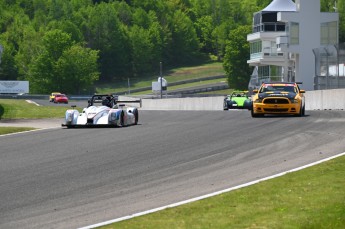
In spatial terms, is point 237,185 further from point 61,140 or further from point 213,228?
point 61,140

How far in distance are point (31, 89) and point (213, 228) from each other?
5893 inches

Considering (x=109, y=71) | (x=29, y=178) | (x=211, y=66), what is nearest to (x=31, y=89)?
(x=109, y=71)

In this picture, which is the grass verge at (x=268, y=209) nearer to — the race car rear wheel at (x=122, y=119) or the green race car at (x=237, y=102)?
the race car rear wheel at (x=122, y=119)

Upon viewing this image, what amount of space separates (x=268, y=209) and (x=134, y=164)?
645cm

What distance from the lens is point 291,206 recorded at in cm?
1274

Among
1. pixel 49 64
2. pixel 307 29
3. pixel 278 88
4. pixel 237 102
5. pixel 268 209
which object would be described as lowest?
pixel 268 209

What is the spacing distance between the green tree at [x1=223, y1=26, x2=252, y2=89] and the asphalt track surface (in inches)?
4371

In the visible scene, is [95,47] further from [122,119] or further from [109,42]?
[122,119]

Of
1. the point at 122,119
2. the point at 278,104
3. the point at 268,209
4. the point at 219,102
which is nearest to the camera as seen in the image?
the point at 268,209

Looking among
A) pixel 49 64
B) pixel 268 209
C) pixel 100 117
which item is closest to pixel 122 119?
pixel 100 117

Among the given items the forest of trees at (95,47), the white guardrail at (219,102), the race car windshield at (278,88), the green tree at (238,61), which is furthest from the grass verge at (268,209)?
the forest of trees at (95,47)

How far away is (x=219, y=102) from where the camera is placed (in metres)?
64.2

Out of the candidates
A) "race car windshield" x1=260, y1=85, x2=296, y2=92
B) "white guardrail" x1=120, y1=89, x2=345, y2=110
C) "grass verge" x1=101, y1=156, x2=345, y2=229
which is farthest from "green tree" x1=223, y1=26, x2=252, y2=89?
"grass verge" x1=101, y1=156, x2=345, y2=229

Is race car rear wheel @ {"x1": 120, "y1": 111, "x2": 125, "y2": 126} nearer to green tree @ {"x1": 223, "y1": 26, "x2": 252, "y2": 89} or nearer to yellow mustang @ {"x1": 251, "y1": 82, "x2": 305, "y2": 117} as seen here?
yellow mustang @ {"x1": 251, "y1": 82, "x2": 305, "y2": 117}
